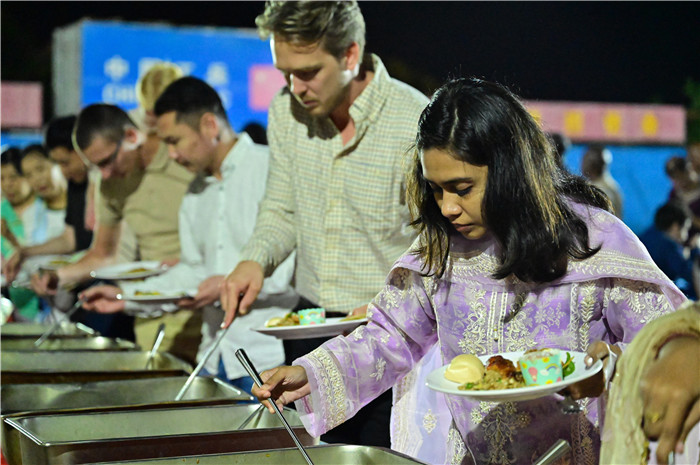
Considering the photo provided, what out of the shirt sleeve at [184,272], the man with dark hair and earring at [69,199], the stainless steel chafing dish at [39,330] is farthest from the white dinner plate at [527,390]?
the man with dark hair and earring at [69,199]

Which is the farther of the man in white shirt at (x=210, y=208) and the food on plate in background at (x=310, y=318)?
Result: the man in white shirt at (x=210, y=208)

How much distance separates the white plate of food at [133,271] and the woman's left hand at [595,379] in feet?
6.32

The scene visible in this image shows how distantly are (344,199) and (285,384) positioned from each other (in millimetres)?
692

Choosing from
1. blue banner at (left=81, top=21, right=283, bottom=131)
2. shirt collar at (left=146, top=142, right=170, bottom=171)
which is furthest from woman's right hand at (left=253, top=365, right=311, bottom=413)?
blue banner at (left=81, top=21, right=283, bottom=131)

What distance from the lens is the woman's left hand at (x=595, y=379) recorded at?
98 cm

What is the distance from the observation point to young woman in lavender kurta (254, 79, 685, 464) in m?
1.20

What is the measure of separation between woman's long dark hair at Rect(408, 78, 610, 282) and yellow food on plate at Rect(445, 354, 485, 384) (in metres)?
0.17

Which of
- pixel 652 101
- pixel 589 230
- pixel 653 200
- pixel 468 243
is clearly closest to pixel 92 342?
pixel 468 243

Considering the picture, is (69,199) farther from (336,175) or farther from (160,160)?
(336,175)

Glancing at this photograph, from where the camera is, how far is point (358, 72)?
6.30 ft

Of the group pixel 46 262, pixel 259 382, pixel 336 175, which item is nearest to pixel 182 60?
pixel 46 262

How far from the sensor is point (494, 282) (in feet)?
4.19

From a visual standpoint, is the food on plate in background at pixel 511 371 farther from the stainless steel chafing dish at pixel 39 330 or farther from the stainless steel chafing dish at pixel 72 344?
the stainless steel chafing dish at pixel 39 330

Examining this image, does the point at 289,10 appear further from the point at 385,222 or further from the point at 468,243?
the point at 468,243
